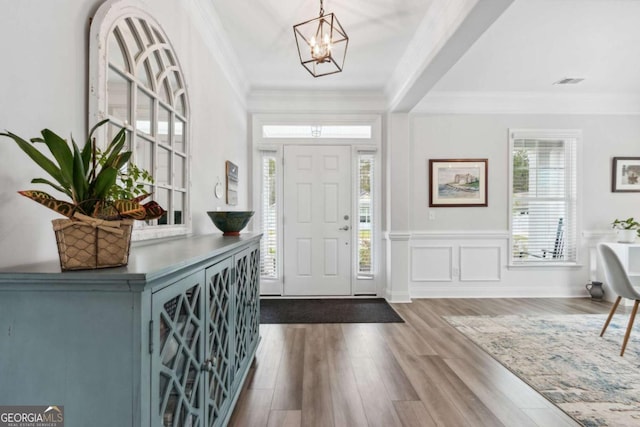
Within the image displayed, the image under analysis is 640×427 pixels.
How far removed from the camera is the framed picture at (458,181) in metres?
4.48

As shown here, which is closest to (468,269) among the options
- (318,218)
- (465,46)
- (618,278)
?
(618,278)

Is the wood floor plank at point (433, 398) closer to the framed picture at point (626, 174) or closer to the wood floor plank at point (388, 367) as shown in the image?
the wood floor plank at point (388, 367)

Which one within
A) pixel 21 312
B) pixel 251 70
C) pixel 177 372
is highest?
pixel 251 70

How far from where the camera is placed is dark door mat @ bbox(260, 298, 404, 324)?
11.6ft

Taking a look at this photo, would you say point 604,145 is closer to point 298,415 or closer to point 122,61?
point 298,415

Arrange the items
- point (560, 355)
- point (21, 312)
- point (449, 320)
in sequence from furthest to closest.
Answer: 1. point (449, 320)
2. point (560, 355)
3. point (21, 312)

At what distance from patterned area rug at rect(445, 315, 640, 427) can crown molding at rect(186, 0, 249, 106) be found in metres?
3.44

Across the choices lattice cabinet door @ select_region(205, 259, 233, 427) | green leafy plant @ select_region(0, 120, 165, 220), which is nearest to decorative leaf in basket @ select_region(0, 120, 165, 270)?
green leafy plant @ select_region(0, 120, 165, 220)

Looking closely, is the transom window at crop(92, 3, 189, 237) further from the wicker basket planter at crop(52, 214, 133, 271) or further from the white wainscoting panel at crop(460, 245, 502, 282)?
the white wainscoting panel at crop(460, 245, 502, 282)

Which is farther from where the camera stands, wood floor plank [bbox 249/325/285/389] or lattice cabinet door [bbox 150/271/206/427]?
wood floor plank [bbox 249/325/285/389]

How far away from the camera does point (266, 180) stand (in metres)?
4.57

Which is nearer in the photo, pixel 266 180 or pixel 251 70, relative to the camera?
pixel 251 70

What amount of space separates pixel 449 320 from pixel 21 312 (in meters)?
3.51

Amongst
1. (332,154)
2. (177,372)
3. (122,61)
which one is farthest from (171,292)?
(332,154)
